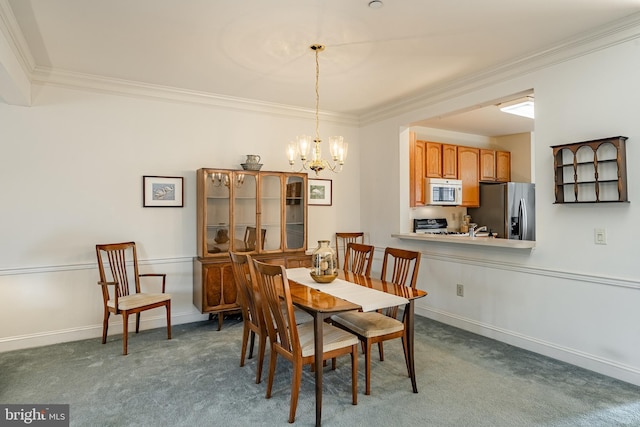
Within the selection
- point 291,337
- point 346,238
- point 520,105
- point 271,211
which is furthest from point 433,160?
point 291,337

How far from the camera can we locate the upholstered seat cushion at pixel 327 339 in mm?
2260

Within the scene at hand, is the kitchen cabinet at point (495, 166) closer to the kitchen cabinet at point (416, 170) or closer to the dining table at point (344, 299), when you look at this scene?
the kitchen cabinet at point (416, 170)

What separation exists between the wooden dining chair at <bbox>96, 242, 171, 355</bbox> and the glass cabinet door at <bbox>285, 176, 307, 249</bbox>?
144 cm

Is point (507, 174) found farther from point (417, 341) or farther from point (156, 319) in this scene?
point (156, 319)

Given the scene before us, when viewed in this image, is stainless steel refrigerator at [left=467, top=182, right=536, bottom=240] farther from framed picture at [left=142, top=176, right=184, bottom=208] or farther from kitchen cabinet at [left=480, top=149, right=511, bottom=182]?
framed picture at [left=142, top=176, right=184, bottom=208]

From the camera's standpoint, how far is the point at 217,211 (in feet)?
13.0

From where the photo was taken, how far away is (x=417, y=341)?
3494 millimetres

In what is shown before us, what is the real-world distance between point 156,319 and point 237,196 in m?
1.57

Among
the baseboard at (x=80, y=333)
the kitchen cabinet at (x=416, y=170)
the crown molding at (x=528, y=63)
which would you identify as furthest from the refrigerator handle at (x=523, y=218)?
the baseboard at (x=80, y=333)

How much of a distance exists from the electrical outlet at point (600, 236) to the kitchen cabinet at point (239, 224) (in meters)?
2.79

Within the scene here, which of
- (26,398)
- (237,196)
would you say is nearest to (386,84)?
(237,196)

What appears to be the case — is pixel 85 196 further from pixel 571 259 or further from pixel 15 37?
pixel 571 259

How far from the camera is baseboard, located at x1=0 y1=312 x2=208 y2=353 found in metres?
3.37

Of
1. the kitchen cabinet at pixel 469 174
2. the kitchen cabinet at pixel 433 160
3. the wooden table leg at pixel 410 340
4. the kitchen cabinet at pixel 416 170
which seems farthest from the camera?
the kitchen cabinet at pixel 469 174
